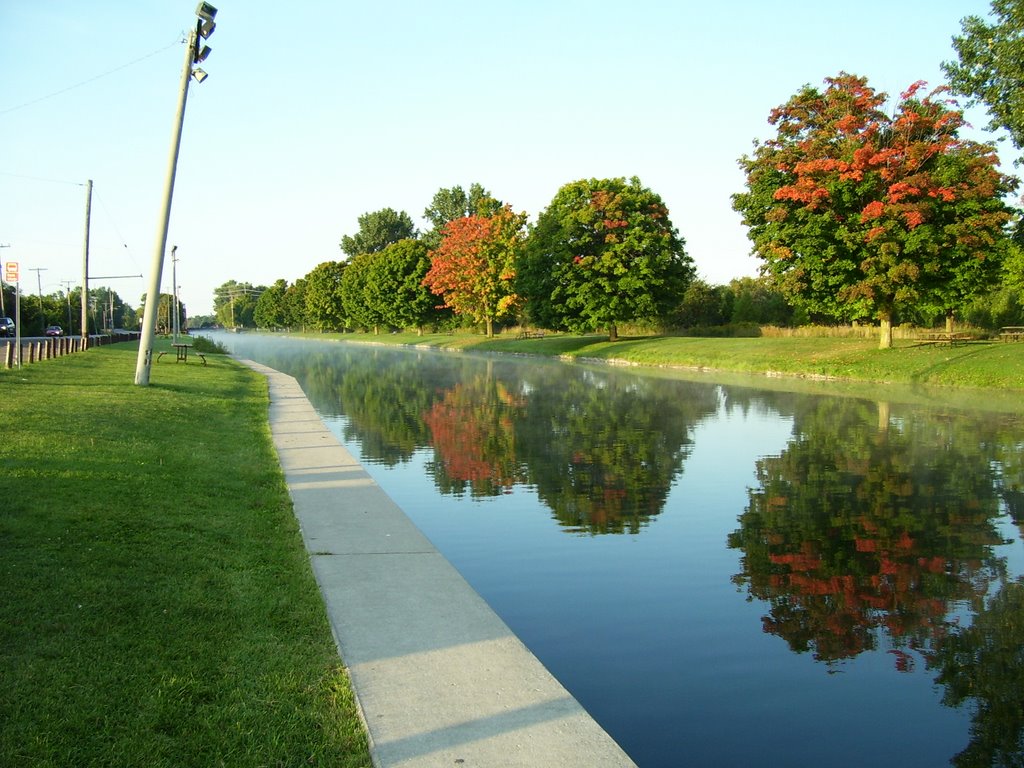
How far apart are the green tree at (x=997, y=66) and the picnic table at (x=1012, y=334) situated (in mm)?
11531

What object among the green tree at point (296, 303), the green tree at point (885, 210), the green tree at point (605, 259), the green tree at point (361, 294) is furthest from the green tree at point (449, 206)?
the green tree at point (885, 210)

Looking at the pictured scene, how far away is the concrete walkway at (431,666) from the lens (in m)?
4.32

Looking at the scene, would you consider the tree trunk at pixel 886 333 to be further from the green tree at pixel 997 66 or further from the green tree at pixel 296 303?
the green tree at pixel 296 303

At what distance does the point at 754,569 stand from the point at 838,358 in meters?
28.6

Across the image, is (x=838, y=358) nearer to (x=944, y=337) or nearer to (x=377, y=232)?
(x=944, y=337)

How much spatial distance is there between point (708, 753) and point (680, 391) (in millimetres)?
23666

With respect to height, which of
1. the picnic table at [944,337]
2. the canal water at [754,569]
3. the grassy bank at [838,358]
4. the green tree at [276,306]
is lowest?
the canal water at [754,569]

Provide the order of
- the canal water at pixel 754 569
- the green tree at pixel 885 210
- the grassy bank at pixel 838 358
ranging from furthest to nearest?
the green tree at pixel 885 210 → the grassy bank at pixel 838 358 → the canal water at pixel 754 569

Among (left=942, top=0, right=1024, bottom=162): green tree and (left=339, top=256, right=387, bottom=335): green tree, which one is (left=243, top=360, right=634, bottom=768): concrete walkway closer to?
(left=942, top=0, right=1024, bottom=162): green tree

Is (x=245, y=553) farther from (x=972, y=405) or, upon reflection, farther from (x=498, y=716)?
(x=972, y=405)

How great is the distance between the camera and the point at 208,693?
4863 mm

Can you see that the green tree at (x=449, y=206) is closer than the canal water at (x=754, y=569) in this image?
No

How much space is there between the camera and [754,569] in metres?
8.27

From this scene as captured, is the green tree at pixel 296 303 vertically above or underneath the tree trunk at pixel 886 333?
above
